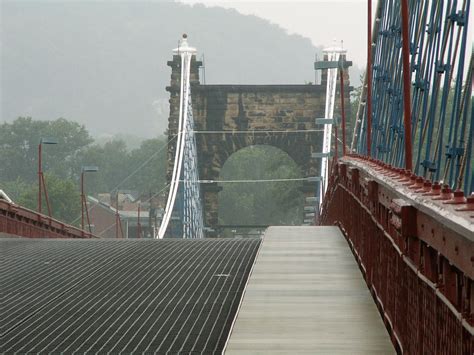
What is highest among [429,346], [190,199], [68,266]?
[429,346]

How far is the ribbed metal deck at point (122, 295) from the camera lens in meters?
10.0

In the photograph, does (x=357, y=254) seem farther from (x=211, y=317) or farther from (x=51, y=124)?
(x=51, y=124)

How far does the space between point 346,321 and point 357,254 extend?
4048mm

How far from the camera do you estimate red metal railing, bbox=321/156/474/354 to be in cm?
503

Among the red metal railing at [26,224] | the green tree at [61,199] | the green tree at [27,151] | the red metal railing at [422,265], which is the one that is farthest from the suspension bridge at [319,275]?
the green tree at [27,151]

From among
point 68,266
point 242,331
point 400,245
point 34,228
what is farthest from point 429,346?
point 34,228

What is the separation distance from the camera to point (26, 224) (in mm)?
28875

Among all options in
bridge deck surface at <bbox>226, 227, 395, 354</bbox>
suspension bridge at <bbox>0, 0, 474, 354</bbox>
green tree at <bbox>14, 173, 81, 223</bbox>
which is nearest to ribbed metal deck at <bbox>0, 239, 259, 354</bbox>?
suspension bridge at <bbox>0, 0, 474, 354</bbox>

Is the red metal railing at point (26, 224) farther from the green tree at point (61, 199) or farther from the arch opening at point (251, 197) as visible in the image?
the arch opening at point (251, 197)

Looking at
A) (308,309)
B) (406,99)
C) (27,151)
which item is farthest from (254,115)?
(27,151)

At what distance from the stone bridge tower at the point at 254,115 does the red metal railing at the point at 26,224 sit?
1224 inches

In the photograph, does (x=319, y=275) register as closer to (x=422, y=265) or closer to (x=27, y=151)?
(x=422, y=265)

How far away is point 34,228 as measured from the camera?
29938mm

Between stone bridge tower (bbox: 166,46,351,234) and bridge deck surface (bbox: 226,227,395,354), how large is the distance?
50.4 m
